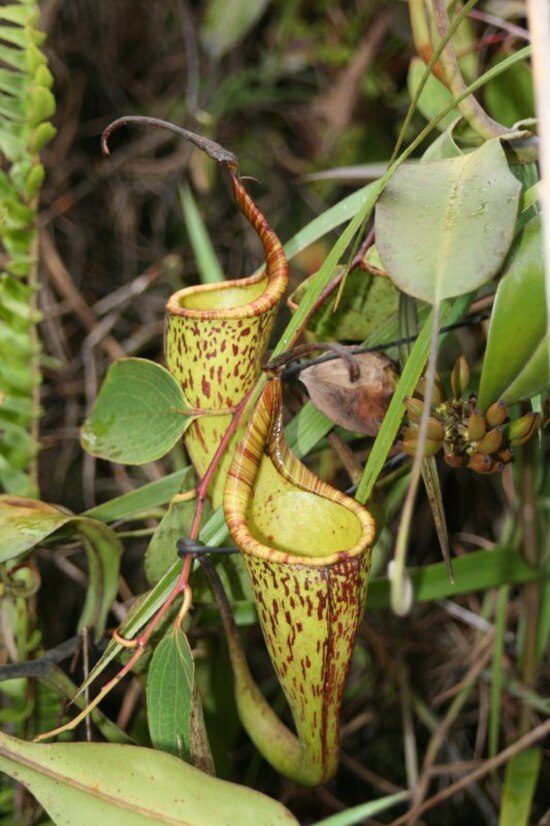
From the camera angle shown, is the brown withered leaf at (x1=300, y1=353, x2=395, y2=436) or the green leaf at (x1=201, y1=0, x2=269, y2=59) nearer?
the brown withered leaf at (x1=300, y1=353, x2=395, y2=436)

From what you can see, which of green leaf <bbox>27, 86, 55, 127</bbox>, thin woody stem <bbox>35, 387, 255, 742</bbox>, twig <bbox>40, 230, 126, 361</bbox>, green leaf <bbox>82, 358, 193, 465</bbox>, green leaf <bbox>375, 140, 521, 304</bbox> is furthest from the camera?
twig <bbox>40, 230, 126, 361</bbox>

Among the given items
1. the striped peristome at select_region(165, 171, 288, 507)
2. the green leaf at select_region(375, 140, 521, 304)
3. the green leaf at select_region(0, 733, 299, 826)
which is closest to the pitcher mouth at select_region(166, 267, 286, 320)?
the striped peristome at select_region(165, 171, 288, 507)

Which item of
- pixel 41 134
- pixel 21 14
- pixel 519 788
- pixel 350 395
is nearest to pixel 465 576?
pixel 519 788

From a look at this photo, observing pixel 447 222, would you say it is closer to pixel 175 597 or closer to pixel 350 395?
pixel 350 395

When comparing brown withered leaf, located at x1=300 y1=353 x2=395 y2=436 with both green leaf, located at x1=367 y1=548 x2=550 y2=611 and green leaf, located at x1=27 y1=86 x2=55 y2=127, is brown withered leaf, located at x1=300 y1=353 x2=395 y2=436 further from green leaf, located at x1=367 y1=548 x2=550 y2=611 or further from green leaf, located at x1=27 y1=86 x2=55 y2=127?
green leaf, located at x1=27 y1=86 x2=55 y2=127

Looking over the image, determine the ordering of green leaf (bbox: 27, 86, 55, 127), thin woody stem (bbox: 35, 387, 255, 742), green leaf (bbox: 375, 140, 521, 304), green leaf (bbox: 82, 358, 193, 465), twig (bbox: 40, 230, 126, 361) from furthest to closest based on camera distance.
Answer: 1. twig (bbox: 40, 230, 126, 361)
2. green leaf (bbox: 27, 86, 55, 127)
3. green leaf (bbox: 82, 358, 193, 465)
4. thin woody stem (bbox: 35, 387, 255, 742)
5. green leaf (bbox: 375, 140, 521, 304)

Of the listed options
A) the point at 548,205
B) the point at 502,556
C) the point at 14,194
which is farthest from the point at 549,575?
the point at 14,194

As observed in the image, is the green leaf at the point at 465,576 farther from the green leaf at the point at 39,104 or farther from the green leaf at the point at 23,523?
the green leaf at the point at 39,104

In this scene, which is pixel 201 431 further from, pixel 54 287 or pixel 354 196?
pixel 54 287
